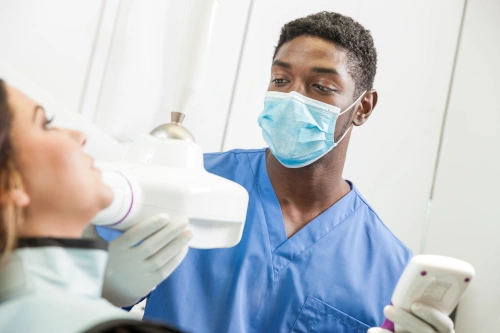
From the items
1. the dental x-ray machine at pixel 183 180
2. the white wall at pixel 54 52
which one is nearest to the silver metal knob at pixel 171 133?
the dental x-ray machine at pixel 183 180

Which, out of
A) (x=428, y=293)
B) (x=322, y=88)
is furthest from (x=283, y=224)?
(x=428, y=293)

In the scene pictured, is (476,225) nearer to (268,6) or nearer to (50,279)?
(268,6)

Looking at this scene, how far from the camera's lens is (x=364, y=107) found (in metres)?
1.53

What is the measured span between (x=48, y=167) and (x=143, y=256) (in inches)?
12.3

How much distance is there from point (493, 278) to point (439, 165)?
1.49ft

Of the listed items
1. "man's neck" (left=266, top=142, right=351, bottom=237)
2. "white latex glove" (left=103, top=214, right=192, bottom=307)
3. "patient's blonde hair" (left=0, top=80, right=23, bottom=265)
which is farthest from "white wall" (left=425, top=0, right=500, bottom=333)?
"patient's blonde hair" (left=0, top=80, right=23, bottom=265)

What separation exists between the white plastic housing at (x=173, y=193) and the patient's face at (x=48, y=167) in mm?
91

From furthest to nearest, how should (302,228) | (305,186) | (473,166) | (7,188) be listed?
(473,166), (305,186), (302,228), (7,188)

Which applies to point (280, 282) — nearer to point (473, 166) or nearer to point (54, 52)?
point (54, 52)

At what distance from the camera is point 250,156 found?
1.47m

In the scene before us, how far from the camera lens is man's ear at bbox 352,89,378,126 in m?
1.51

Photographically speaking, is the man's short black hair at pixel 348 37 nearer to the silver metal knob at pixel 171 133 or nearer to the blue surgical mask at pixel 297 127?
the blue surgical mask at pixel 297 127

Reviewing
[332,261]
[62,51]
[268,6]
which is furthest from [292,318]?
[268,6]

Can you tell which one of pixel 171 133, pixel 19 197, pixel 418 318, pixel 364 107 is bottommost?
pixel 418 318
